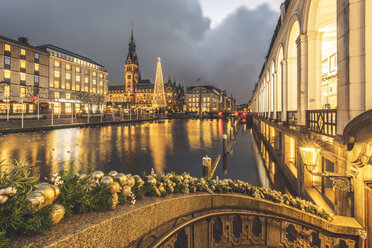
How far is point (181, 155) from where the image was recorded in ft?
62.1

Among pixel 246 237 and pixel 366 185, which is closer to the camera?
pixel 246 237

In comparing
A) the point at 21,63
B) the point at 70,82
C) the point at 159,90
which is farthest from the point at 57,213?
the point at 70,82

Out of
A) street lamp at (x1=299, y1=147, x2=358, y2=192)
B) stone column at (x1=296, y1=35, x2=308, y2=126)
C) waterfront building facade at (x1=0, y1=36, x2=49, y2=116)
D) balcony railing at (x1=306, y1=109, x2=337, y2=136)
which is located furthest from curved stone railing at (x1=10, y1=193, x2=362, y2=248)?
waterfront building facade at (x1=0, y1=36, x2=49, y2=116)

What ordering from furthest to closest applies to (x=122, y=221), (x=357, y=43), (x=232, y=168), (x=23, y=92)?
(x=23, y=92), (x=232, y=168), (x=357, y=43), (x=122, y=221)

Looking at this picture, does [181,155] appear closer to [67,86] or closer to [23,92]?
[23,92]

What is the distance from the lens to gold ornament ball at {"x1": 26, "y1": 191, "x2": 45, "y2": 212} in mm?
1940

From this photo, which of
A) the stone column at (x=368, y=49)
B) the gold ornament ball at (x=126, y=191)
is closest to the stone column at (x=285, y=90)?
the stone column at (x=368, y=49)

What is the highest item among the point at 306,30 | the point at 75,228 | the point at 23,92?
the point at 23,92

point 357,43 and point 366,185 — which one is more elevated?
point 357,43

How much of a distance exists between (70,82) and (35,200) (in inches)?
3485

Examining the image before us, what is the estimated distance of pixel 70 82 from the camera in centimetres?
7519

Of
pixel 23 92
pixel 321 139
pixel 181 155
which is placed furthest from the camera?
pixel 23 92

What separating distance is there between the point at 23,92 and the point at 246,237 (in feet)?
249

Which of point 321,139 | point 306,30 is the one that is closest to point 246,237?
point 321,139
